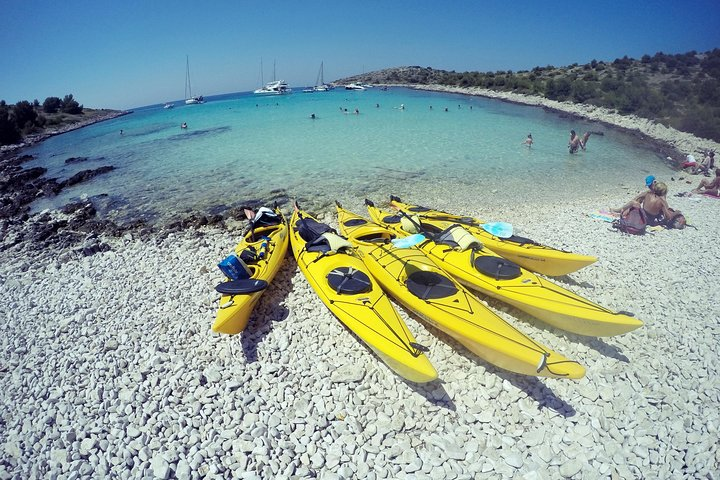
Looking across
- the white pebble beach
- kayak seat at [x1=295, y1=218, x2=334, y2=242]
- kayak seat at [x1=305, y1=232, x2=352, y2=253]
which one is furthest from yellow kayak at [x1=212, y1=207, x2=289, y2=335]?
kayak seat at [x1=305, y1=232, x2=352, y2=253]

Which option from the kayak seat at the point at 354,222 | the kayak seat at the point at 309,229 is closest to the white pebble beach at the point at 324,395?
the kayak seat at the point at 309,229

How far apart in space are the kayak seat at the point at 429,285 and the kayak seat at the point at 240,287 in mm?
2421

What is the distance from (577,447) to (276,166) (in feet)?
52.5

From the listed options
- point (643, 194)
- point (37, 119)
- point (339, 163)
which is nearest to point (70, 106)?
point (37, 119)

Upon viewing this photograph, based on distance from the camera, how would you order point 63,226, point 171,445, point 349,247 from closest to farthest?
point 171,445 < point 349,247 < point 63,226

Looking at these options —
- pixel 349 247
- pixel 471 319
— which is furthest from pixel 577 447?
pixel 349 247

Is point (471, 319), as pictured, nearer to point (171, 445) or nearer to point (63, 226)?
point (171, 445)

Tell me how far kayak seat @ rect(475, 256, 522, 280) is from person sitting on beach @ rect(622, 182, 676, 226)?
19.1ft

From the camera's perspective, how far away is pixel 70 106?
175 ft

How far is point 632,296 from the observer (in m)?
6.05

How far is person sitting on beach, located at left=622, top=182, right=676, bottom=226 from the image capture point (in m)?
8.80

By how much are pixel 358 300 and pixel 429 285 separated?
3.84ft

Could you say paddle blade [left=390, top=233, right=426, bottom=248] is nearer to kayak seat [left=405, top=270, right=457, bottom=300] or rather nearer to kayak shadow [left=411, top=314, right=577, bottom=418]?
kayak seat [left=405, top=270, right=457, bottom=300]

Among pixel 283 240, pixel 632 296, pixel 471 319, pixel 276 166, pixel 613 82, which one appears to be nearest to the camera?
pixel 471 319
